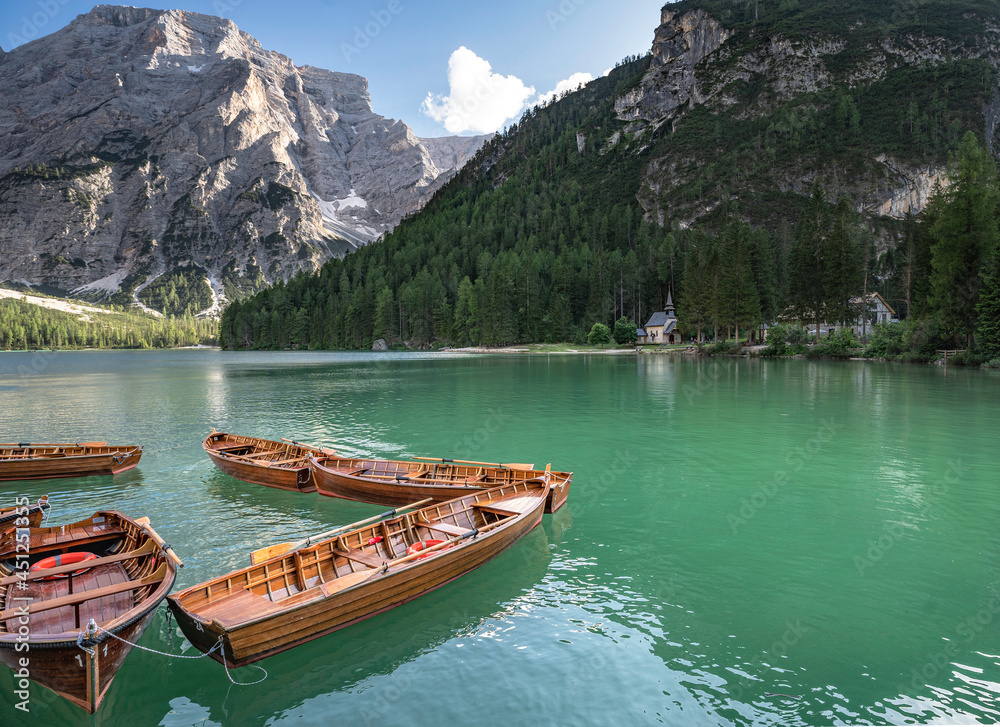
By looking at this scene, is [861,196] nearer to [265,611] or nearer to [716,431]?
[716,431]

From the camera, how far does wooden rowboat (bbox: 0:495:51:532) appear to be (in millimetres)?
14016

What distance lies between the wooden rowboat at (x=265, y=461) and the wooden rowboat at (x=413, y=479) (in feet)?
2.80

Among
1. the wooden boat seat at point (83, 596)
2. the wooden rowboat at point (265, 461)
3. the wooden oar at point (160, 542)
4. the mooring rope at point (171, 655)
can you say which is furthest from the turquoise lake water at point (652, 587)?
the wooden oar at point (160, 542)

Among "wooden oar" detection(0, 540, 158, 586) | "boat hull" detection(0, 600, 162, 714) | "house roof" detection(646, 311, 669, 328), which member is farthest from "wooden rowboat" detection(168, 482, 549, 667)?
"house roof" detection(646, 311, 669, 328)

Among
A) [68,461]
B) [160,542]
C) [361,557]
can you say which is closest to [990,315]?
[361,557]

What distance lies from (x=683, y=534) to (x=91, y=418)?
153 ft

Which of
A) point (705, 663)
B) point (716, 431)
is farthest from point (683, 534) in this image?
point (716, 431)

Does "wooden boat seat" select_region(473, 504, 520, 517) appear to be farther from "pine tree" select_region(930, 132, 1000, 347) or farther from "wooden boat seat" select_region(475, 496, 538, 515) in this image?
"pine tree" select_region(930, 132, 1000, 347)

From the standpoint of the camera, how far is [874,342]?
84062mm

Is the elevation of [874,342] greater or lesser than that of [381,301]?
lesser

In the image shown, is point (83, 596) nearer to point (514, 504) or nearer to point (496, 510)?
point (496, 510)

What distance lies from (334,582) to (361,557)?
1.50m

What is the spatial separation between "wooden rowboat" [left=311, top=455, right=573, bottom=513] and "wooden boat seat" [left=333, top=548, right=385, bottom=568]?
4.60m

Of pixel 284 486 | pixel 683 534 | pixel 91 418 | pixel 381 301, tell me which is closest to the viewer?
pixel 683 534
